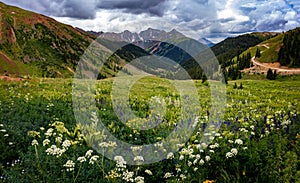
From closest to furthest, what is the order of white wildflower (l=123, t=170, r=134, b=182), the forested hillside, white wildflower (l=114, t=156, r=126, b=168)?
white wildflower (l=123, t=170, r=134, b=182) → white wildflower (l=114, t=156, r=126, b=168) → the forested hillside

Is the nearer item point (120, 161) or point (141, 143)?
point (120, 161)

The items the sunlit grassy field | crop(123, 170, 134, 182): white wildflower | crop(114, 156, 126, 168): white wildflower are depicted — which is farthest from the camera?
the sunlit grassy field

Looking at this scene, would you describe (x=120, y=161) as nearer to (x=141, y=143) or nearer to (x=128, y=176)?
(x=128, y=176)

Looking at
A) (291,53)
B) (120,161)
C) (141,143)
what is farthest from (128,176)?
(291,53)

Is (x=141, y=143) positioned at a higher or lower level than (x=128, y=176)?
lower

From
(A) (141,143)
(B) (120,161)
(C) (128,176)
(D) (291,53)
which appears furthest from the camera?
(D) (291,53)

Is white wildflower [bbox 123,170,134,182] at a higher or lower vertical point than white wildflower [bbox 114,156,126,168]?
lower

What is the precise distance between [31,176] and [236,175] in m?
4.38

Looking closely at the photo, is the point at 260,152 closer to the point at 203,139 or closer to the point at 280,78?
the point at 203,139

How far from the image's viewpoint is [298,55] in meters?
85.6

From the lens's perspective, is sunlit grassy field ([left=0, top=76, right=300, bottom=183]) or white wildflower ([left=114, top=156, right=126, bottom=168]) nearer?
white wildflower ([left=114, top=156, right=126, bottom=168])

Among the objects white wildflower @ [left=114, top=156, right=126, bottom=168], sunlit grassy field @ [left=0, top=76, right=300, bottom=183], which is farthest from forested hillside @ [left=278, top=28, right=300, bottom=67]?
white wildflower @ [left=114, top=156, right=126, bottom=168]

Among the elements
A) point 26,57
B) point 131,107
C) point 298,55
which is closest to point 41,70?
point 26,57

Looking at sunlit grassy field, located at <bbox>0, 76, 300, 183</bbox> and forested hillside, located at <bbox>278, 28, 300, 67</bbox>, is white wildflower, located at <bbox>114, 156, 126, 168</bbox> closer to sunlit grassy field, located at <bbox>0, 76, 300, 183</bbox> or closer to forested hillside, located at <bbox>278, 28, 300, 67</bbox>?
sunlit grassy field, located at <bbox>0, 76, 300, 183</bbox>
